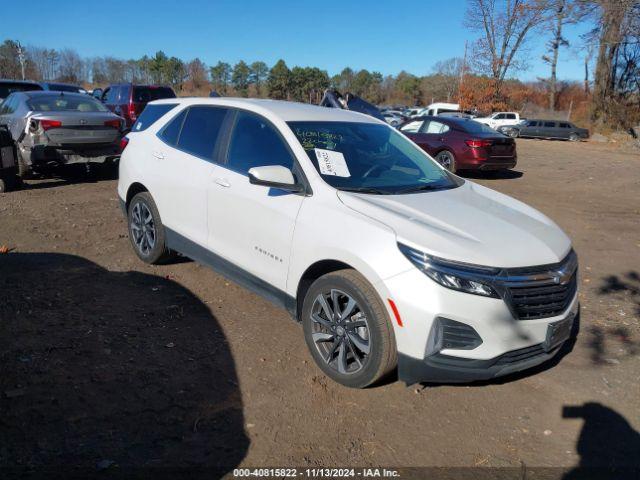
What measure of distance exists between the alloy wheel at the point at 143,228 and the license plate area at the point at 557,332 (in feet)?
12.1

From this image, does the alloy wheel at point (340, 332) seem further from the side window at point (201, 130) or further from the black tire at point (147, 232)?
the black tire at point (147, 232)

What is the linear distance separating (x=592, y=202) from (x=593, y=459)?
8.70 m

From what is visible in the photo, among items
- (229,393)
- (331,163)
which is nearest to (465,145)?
(331,163)

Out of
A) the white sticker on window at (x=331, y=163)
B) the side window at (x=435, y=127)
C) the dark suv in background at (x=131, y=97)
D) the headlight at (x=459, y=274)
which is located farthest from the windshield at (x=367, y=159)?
the dark suv in background at (x=131, y=97)

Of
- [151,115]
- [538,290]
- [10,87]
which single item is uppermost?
[10,87]

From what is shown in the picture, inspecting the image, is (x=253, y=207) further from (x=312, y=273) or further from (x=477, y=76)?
(x=477, y=76)

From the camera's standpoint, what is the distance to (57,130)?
8742 millimetres

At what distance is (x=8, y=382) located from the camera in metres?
3.17

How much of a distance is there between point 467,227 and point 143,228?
342 cm

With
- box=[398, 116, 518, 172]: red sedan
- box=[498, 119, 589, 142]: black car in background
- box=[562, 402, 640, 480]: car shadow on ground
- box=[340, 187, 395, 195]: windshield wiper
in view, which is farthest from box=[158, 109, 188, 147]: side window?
box=[498, 119, 589, 142]: black car in background

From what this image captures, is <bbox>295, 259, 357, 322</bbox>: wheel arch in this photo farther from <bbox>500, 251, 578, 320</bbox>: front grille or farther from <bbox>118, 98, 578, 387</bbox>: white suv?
<bbox>500, 251, 578, 320</bbox>: front grille

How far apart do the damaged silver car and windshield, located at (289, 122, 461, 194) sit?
6.38 metres

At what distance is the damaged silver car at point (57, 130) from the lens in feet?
28.4

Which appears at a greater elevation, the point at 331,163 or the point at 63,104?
the point at 63,104
